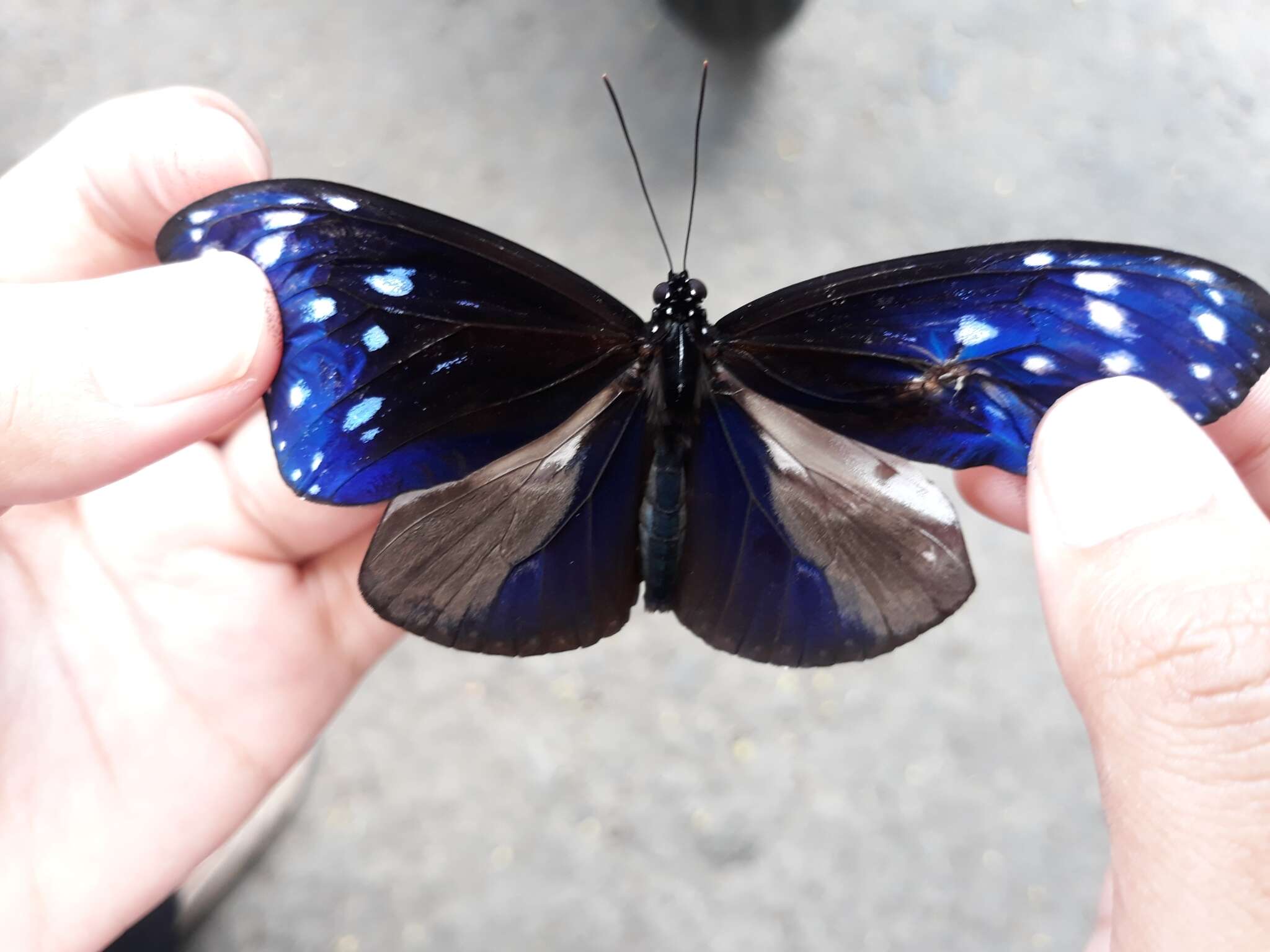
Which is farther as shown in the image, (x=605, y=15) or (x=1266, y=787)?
(x=605, y=15)

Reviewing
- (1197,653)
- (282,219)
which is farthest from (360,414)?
(1197,653)

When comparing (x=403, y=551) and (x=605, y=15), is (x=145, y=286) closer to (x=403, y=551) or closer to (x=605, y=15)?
(x=403, y=551)

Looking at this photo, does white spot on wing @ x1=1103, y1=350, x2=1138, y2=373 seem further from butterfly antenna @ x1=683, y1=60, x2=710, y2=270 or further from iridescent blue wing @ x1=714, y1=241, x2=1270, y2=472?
butterfly antenna @ x1=683, y1=60, x2=710, y2=270

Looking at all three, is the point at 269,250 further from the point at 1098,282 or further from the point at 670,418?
the point at 1098,282

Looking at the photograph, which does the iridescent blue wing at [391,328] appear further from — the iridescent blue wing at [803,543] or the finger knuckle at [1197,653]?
the finger knuckle at [1197,653]

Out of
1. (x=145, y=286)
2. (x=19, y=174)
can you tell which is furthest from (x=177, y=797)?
(x=19, y=174)

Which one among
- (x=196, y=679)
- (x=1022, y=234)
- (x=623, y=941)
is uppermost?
(x=1022, y=234)
